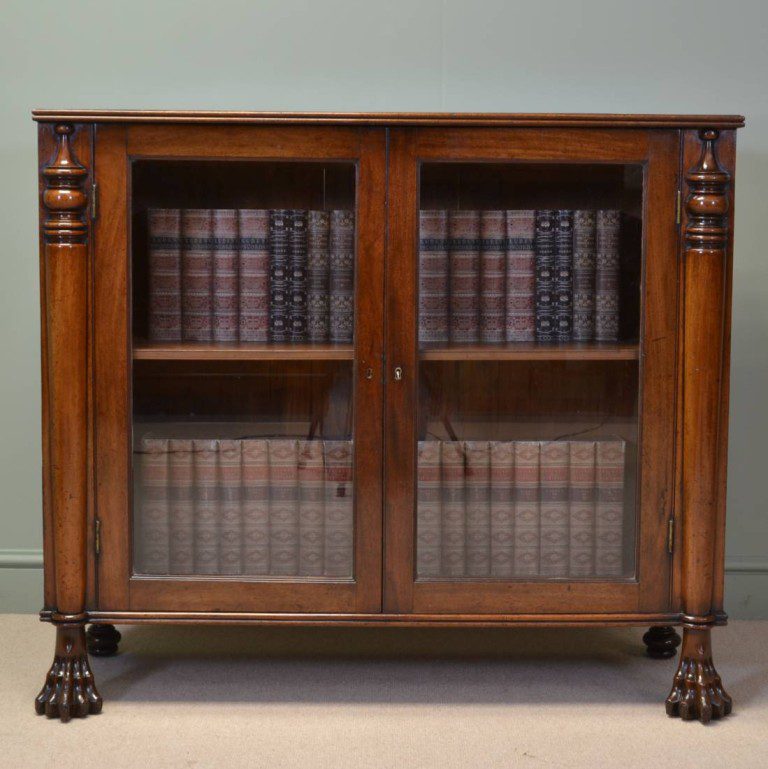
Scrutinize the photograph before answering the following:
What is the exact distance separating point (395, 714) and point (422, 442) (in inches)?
20.0

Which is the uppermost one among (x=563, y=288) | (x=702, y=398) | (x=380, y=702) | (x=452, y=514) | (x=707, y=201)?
(x=707, y=201)

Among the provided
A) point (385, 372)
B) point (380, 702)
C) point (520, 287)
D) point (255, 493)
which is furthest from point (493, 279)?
point (380, 702)

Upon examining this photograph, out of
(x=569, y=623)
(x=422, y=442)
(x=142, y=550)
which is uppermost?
(x=422, y=442)

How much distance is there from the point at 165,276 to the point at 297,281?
244mm

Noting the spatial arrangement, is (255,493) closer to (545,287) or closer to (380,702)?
(380,702)

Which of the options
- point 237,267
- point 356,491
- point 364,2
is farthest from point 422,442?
point 364,2

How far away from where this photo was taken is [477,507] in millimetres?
2080

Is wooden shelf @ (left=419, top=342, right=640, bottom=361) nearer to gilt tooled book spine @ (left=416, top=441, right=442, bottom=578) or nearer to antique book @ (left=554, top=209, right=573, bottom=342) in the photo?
antique book @ (left=554, top=209, right=573, bottom=342)

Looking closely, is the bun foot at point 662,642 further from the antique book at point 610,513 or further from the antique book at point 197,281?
the antique book at point 197,281

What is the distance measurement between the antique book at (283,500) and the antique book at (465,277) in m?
0.38

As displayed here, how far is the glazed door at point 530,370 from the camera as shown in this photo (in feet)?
6.51

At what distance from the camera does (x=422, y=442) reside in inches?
80.0

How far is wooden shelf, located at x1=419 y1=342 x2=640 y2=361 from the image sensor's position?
203 cm

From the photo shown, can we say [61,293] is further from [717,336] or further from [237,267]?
[717,336]
